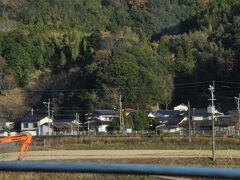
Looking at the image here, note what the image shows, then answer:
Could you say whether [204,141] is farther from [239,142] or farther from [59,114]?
[59,114]

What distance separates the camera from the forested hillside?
50188 millimetres

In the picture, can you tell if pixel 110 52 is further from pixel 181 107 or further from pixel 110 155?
pixel 110 155

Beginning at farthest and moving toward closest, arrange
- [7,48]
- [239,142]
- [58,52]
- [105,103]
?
[58,52]
[7,48]
[105,103]
[239,142]

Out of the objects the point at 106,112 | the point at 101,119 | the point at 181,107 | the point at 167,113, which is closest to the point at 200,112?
the point at 167,113

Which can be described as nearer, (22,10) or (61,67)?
(61,67)

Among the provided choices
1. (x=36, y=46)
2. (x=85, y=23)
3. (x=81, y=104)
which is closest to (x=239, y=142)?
(x=81, y=104)

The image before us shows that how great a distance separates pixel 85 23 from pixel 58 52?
11447 mm

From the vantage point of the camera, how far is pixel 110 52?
5538 cm

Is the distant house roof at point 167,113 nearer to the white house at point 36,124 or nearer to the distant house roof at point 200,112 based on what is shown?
the distant house roof at point 200,112

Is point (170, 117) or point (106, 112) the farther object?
point (170, 117)

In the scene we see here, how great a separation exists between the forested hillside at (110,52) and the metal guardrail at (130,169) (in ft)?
147

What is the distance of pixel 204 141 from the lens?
3028 cm

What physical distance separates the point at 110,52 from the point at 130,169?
172 feet

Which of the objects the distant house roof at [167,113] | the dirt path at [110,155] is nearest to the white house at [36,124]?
the distant house roof at [167,113]
